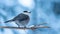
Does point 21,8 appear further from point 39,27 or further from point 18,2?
point 39,27

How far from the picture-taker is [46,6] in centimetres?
146

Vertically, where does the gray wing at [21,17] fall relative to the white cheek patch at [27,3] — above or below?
below

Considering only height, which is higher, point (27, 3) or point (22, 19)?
point (27, 3)

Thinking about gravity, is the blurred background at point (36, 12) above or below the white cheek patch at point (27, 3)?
below

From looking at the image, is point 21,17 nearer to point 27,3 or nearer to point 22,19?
point 22,19

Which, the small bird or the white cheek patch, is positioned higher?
the white cheek patch

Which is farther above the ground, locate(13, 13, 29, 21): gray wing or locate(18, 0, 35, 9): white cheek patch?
locate(18, 0, 35, 9): white cheek patch

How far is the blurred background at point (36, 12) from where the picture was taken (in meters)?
1.42

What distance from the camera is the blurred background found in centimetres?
142

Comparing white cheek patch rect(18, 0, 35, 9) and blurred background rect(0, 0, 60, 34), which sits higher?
white cheek patch rect(18, 0, 35, 9)

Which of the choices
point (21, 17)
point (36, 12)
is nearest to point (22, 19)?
point (21, 17)

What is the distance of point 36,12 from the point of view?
1.45 metres

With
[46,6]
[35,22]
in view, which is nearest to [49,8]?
[46,6]

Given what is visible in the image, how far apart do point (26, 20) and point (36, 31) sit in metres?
0.12
